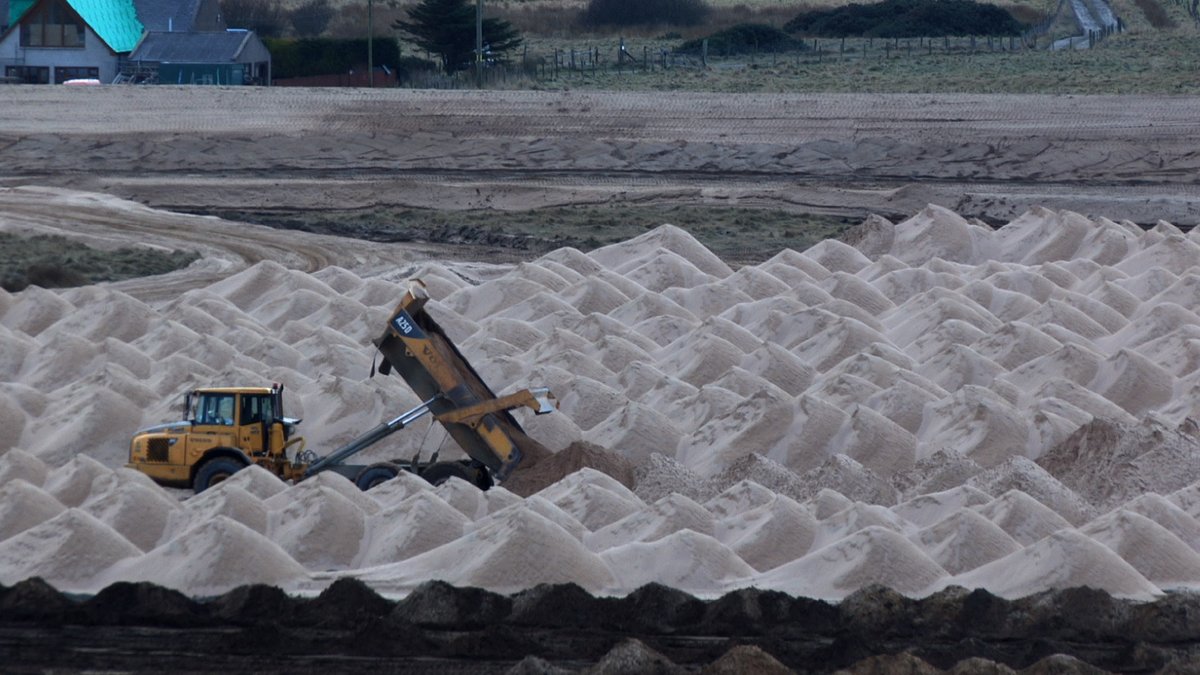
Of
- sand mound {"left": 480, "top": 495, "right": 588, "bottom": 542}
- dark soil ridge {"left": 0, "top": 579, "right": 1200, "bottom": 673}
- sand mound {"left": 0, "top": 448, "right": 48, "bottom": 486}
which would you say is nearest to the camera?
dark soil ridge {"left": 0, "top": 579, "right": 1200, "bottom": 673}

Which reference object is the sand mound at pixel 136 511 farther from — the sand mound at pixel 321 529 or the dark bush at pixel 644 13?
the dark bush at pixel 644 13

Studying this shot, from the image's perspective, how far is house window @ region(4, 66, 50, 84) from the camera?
45.2 metres

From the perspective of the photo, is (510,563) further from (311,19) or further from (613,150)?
(311,19)

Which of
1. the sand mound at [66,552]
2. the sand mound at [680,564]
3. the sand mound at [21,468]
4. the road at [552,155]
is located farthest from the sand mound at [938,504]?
the road at [552,155]

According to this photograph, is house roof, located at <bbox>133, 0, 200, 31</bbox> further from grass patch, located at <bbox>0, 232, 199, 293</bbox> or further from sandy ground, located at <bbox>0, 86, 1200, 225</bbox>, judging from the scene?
grass patch, located at <bbox>0, 232, 199, 293</bbox>

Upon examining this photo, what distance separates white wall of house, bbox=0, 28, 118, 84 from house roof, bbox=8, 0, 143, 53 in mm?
268

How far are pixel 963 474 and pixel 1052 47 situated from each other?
117 ft

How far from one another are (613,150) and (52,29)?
20.1m

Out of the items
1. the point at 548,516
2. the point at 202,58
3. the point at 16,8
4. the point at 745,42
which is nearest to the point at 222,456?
the point at 548,516

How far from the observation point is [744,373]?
16656mm

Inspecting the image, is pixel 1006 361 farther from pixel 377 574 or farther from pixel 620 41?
pixel 620 41

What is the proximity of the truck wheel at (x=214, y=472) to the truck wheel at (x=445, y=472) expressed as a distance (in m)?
1.61

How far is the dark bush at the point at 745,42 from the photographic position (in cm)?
4825

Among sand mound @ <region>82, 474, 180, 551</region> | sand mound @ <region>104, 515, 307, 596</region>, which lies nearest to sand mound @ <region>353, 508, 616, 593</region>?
sand mound @ <region>104, 515, 307, 596</region>
